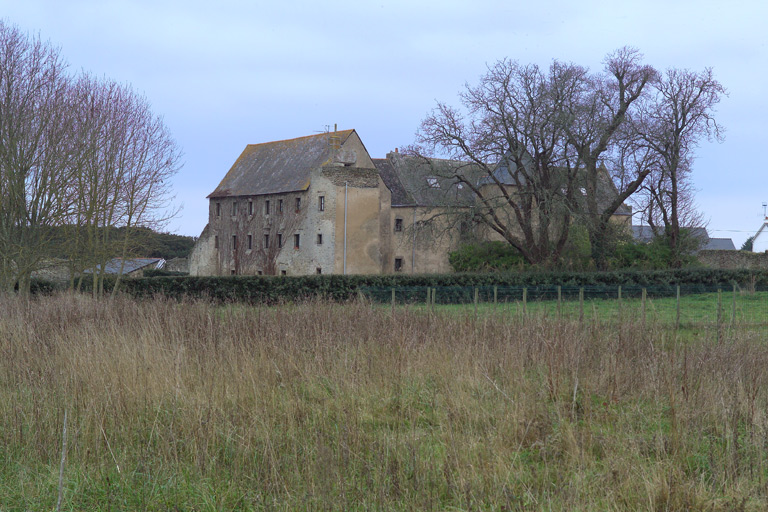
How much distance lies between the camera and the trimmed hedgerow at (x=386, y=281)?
31.2 metres

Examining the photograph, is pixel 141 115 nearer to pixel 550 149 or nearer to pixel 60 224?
pixel 60 224

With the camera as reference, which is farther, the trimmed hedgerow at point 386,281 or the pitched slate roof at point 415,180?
the pitched slate roof at point 415,180

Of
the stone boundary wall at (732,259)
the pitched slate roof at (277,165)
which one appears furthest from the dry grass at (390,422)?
the stone boundary wall at (732,259)

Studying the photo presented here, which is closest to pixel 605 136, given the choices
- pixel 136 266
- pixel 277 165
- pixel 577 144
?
pixel 577 144

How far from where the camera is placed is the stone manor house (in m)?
44.1

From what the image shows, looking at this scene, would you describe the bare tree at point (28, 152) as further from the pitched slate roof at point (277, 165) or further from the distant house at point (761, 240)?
the distant house at point (761, 240)

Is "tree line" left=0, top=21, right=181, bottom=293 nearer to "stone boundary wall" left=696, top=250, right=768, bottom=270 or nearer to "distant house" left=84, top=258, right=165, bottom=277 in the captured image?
"distant house" left=84, top=258, right=165, bottom=277

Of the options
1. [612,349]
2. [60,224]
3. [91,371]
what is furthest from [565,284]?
[91,371]

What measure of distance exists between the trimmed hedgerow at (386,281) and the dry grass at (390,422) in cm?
2055

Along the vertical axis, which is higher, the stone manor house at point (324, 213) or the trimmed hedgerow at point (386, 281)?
the stone manor house at point (324, 213)

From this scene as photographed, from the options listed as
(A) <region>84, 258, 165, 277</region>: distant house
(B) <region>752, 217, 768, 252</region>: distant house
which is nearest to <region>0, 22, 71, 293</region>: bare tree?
(A) <region>84, 258, 165, 277</region>: distant house

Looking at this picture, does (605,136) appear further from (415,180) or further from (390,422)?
(390,422)

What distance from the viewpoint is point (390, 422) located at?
290 inches

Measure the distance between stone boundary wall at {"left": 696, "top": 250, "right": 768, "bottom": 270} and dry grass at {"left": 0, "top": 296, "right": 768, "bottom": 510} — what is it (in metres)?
37.8
